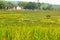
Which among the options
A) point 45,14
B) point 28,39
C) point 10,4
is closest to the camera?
point 28,39

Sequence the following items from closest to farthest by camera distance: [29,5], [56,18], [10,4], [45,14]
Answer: [56,18]
[45,14]
[29,5]
[10,4]

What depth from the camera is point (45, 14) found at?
22.2 m

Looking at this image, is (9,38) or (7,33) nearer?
(9,38)

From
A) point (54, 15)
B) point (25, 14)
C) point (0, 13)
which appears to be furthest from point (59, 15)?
point (0, 13)

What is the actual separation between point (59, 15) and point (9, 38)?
11566 mm

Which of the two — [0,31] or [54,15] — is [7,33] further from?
[54,15]

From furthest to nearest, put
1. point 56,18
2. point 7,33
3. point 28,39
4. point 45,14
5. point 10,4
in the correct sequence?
point 10,4 → point 45,14 → point 56,18 → point 7,33 → point 28,39

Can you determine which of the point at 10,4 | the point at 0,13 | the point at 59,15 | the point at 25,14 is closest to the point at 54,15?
the point at 59,15

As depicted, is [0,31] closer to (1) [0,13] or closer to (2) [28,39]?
(2) [28,39]

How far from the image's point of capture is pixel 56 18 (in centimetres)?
2045

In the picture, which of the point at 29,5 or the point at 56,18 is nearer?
the point at 56,18

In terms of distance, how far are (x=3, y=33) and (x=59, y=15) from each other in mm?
10926

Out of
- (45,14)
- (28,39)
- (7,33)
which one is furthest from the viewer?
(45,14)

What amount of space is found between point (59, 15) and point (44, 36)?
1098cm
